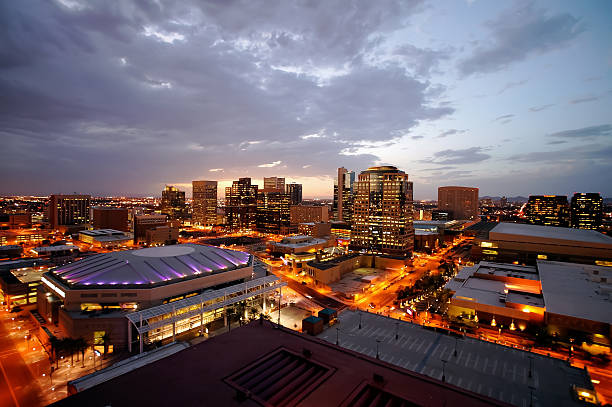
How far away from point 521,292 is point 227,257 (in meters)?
74.0

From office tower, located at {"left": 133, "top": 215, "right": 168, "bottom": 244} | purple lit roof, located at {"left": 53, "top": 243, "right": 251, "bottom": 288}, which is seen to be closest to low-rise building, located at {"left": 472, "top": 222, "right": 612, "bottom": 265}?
purple lit roof, located at {"left": 53, "top": 243, "right": 251, "bottom": 288}

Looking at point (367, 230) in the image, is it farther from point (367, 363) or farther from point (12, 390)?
point (12, 390)

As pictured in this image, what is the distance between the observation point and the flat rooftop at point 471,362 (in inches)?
1329

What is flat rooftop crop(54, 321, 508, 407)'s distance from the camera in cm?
2617

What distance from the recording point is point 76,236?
172 m

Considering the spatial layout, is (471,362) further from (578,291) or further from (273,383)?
(578,291)

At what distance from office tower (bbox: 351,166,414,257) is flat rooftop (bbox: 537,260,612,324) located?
56624 mm

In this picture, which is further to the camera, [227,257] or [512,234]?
[512,234]

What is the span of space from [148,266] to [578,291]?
320 ft

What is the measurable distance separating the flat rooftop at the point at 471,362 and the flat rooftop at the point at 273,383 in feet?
30.9

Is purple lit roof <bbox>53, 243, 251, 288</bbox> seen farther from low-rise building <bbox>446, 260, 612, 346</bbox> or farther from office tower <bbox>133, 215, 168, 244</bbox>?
office tower <bbox>133, 215, 168, 244</bbox>

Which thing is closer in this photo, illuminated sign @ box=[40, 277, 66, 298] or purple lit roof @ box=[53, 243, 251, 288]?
illuminated sign @ box=[40, 277, 66, 298]

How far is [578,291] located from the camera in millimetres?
64938

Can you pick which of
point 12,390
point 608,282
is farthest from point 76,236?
point 608,282
